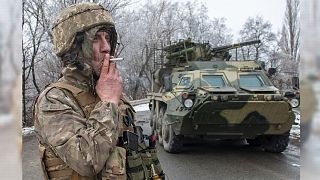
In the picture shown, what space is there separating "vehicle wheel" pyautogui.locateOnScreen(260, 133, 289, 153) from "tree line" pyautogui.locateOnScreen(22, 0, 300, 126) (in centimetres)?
479

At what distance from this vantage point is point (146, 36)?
30.0 metres

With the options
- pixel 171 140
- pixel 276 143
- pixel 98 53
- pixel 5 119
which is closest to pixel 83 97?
pixel 98 53

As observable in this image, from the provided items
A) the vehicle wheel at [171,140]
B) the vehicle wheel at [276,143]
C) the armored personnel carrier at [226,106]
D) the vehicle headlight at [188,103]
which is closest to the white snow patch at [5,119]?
the armored personnel carrier at [226,106]

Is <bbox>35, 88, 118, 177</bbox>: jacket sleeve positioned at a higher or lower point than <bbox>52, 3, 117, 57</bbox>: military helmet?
lower

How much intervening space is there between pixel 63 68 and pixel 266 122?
5.36 meters

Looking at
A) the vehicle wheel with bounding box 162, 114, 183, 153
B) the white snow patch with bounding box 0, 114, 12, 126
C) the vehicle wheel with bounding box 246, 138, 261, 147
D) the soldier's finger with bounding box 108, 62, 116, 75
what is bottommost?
the vehicle wheel with bounding box 246, 138, 261, 147

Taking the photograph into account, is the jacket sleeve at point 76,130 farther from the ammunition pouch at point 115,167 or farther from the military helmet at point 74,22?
the military helmet at point 74,22

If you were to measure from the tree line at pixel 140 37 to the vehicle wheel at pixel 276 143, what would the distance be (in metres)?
4.79

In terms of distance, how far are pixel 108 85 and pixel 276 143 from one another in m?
6.49

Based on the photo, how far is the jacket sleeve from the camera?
1.23m

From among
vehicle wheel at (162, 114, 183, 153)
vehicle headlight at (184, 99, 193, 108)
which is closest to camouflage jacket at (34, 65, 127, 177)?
vehicle headlight at (184, 99, 193, 108)

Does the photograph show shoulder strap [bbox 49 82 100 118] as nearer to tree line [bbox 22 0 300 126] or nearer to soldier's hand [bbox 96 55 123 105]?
soldier's hand [bbox 96 55 123 105]

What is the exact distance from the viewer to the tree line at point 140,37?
547 inches

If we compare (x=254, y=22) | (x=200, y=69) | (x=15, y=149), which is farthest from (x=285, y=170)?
(x=254, y=22)
